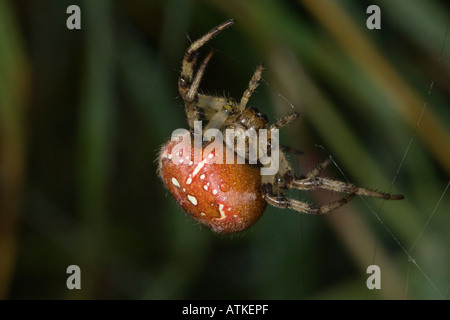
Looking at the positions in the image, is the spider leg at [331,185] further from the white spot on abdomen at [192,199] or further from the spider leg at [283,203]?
the white spot on abdomen at [192,199]

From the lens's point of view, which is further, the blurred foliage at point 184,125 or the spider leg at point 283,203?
the blurred foliage at point 184,125

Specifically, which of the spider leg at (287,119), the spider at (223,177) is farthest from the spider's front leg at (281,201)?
the spider leg at (287,119)

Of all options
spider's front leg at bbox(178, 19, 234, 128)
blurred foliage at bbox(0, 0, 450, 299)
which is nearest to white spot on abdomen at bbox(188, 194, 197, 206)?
spider's front leg at bbox(178, 19, 234, 128)

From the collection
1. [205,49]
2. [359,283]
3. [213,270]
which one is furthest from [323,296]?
[205,49]

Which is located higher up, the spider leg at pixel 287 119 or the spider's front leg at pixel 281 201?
the spider leg at pixel 287 119

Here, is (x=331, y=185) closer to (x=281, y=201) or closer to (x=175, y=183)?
(x=281, y=201)
